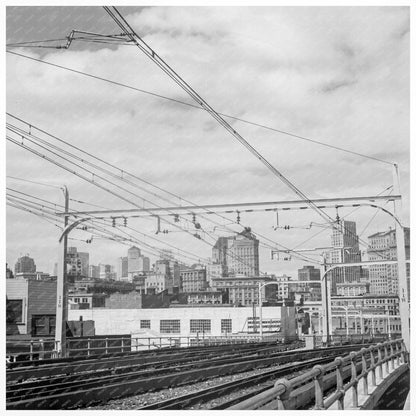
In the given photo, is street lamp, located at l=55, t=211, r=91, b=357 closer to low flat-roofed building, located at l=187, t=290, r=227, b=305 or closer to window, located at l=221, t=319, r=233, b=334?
window, located at l=221, t=319, r=233, b=334

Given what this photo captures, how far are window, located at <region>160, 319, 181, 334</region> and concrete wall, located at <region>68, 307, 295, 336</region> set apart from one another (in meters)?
0.46

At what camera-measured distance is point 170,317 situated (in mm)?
86750

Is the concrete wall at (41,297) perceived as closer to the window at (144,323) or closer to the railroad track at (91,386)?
the window at (144,323)

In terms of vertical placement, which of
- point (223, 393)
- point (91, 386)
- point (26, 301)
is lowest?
point (26, 301)

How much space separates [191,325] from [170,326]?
332 cm

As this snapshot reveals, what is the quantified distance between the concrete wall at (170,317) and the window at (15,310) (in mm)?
24865

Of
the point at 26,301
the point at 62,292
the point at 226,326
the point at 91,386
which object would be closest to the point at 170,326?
the point at 226,326

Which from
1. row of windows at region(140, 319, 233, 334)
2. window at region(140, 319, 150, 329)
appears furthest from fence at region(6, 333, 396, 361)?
window at region(140, 319, 150, 329)

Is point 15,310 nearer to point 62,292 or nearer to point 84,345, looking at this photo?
point 84,345

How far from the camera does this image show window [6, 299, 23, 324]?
58369 millimetres

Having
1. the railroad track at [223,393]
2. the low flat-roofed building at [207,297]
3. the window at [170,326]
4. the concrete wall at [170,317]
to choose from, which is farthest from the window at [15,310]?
the low flat-roofed building at [207,297]

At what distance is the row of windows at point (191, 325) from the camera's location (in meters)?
84.5
